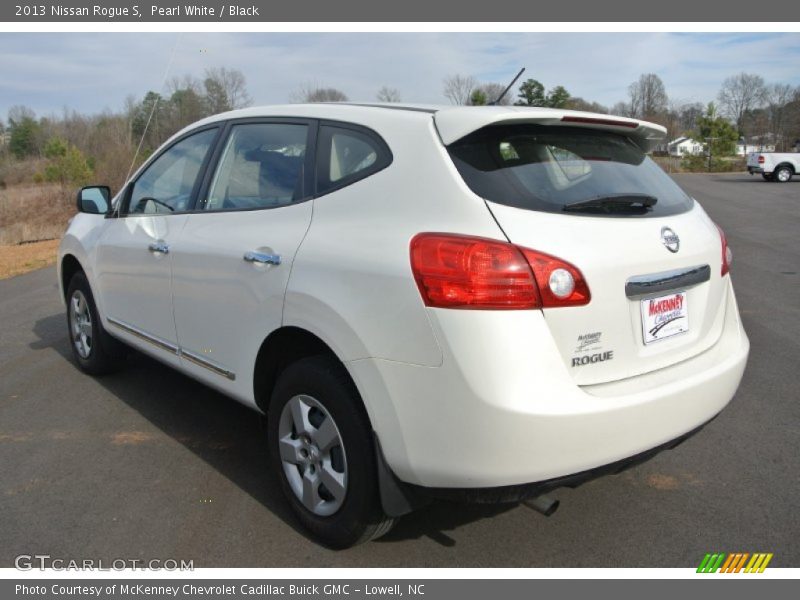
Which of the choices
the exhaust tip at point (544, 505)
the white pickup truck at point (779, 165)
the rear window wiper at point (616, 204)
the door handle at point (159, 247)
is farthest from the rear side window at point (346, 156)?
the white pickup truck at point (779, 165)

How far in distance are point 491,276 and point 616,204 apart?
734 millimetres

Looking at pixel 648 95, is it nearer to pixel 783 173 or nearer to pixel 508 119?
pixel 783 173

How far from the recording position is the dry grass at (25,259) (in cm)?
1179

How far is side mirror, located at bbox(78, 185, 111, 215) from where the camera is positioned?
15.2 feet

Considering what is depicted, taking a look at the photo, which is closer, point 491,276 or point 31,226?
point 491,276

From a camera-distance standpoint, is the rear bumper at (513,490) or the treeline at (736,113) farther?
the treeline at (736,113)

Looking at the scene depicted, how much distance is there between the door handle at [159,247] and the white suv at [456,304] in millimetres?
434

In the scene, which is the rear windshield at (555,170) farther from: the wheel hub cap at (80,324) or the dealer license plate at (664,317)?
the wheel hub cap at (80,324)

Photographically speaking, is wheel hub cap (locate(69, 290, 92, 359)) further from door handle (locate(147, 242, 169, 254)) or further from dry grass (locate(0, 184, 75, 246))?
dry grass (locate(0, 184, 75, 246))

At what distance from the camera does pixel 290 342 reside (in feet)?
9.86

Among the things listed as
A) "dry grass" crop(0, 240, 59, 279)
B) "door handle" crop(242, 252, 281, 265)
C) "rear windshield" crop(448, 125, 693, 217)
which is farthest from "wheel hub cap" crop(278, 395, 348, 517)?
"dry grass" crop(0, 240, 59, 279)

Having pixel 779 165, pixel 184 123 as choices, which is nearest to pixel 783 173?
pixel 779 165

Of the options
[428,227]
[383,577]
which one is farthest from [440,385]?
[383,577]

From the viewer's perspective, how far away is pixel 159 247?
3.84 m
